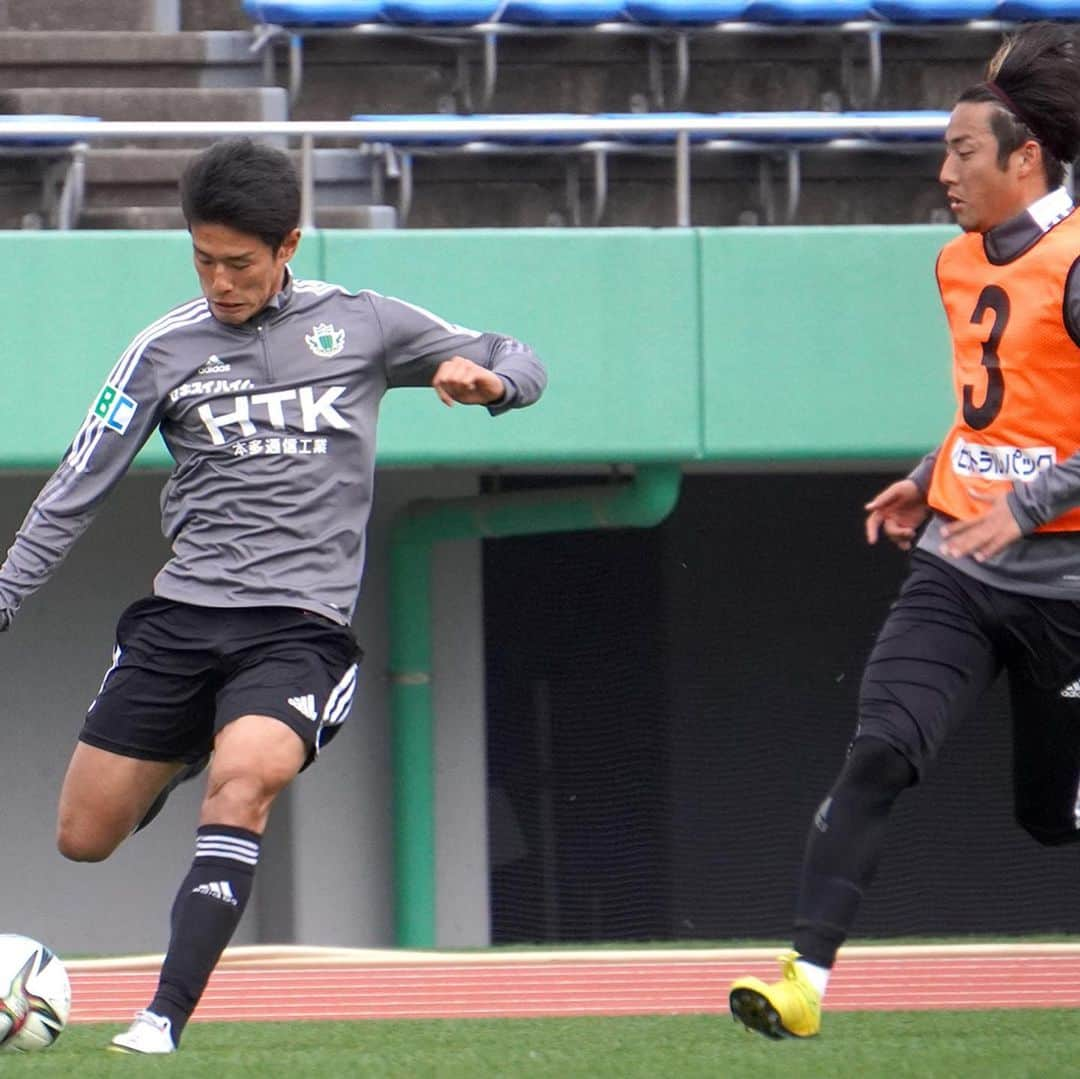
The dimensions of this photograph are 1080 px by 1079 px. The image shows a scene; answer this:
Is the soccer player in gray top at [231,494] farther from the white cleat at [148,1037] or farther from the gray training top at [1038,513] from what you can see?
the gray training top at [1038,513]

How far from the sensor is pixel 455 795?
10.6m

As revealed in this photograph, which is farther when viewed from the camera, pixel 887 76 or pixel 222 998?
pixel 887 76

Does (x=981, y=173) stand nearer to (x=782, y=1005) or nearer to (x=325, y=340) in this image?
(x=325, y=340)

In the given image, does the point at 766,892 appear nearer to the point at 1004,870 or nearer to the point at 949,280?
the point at 1004,870

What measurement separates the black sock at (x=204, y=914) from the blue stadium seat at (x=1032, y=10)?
801 centimetres

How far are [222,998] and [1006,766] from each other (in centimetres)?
589

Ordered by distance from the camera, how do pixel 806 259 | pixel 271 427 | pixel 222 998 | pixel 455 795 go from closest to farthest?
pixel 271 427 < pixel 222 998 < pixel 806 259 < pixel 455 795

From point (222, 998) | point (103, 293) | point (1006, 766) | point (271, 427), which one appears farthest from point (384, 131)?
point (1006, 766)

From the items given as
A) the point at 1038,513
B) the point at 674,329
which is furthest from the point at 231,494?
the point at 674,329

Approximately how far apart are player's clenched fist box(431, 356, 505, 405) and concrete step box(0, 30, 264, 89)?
21.9 feet

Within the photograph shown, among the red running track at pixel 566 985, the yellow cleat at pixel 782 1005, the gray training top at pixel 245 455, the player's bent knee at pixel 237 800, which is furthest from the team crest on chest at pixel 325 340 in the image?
the red running track at pixel 566 985

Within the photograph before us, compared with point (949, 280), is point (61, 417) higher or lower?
lower

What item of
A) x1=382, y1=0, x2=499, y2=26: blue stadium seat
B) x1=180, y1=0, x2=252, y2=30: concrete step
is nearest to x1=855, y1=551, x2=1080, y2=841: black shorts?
x1=382, y1=0, x2=499, y2=26: blue stadium seat

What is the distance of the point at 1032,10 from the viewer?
1088 centimetres
